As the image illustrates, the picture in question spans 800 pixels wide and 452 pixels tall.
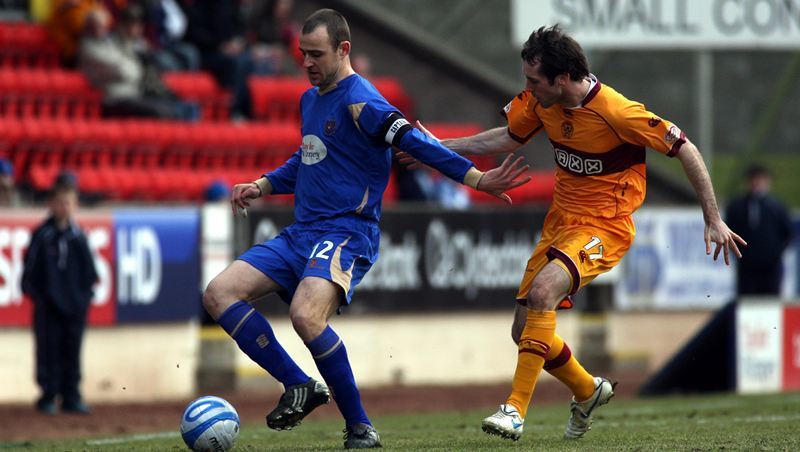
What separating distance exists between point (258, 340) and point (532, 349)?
1453 millimetres

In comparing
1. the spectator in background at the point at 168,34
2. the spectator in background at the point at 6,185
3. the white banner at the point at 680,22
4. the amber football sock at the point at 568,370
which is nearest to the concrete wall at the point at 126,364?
the spectator in background at the point at 6,185

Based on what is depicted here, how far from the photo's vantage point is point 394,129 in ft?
24.5

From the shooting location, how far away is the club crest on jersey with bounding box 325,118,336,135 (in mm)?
7609

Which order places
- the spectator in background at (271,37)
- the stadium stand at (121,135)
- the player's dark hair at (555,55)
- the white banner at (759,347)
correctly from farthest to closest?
the spectator in background at (271,37), the stadium stand at (121,135), the white banner at (759,347), the player's dark hair at (555,55)

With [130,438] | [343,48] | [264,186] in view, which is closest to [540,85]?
[343,48]

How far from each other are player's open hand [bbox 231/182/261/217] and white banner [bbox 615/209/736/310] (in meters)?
10.2

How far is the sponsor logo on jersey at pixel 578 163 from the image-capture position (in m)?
8.04

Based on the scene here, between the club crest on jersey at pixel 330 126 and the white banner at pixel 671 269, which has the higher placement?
the club crest on jersey at pixel 330 126

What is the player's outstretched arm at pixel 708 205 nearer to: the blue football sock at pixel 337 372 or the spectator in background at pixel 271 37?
the blue football sock at pixel 337 372

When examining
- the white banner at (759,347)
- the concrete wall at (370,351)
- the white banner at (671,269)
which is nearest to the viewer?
the concrete wall at (370,351)

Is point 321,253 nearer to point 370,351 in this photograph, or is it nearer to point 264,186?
point 264,186

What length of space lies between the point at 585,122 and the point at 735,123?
17.2 metres

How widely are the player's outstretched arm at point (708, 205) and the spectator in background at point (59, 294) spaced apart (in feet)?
21.5

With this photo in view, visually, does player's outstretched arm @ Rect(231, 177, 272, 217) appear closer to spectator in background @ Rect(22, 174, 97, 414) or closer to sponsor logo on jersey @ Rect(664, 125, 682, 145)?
sponsor logo on jersey @ Rect(664, 125, 682, 145)
